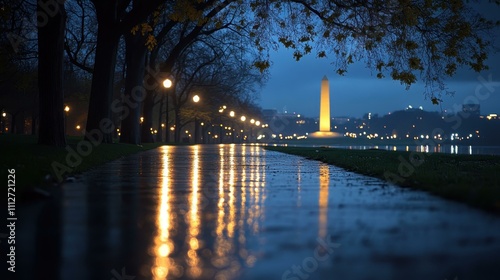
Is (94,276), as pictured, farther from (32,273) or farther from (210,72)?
(210,72)

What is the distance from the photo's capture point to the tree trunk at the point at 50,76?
22219mm

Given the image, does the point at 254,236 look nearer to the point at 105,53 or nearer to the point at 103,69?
the point at 105,53

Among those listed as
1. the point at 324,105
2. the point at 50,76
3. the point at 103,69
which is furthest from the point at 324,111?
the point at 50,76

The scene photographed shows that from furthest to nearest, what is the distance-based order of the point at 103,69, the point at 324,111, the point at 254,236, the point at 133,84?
the point at 324,111
the point at 133,84
the point at 103,69
the point at 254,236

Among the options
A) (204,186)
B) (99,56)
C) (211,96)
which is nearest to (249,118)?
(211,96)

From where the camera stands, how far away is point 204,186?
1112 centimetres

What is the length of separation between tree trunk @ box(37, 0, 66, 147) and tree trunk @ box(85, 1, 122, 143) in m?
4.33

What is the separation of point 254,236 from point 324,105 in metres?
111

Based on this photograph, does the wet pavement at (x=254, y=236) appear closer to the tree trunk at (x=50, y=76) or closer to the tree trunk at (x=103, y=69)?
the tree trunk at (x=50, y=76)

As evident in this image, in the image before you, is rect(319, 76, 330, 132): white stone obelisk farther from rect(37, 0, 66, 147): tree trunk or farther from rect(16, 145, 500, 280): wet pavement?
rect(16, 145, 500, 280): wet pavement

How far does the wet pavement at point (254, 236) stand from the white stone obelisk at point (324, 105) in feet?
341

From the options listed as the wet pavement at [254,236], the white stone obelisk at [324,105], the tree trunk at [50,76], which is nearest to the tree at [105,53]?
the tree trunk at [50,76]

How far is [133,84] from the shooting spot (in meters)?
36.9

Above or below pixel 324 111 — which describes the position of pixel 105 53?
below
